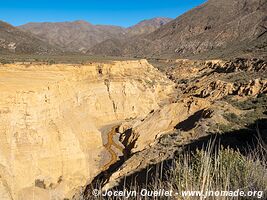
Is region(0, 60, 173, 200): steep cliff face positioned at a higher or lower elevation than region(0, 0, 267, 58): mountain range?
lower

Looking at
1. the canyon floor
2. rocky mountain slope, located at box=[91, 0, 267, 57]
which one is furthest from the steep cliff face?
rocky mountain slope, located at box=[91, 0, 267, 57]

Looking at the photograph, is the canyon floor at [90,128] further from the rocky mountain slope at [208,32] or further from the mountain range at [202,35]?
the rocky mountain slope at [208,32]

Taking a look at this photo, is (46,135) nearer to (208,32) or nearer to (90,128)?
(90,128)

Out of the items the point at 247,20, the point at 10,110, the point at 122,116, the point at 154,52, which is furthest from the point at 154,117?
the point at 154,52

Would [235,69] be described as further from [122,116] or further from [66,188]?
[66,188]

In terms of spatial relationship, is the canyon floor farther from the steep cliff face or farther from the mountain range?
the mountain range

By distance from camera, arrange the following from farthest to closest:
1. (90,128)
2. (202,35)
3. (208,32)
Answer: (202,35) < (208,32) < (90,128)

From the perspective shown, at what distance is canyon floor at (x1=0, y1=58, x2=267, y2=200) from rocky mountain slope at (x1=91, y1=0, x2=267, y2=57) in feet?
176

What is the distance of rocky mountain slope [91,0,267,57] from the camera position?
89225mm

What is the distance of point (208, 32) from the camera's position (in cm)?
10531

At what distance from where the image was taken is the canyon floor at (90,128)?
1496 centimetres

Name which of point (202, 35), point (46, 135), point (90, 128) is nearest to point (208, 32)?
point (202, 35)

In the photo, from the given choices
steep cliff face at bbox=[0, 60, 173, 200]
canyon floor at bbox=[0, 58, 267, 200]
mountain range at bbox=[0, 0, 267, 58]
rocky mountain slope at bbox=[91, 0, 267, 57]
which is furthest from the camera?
rocky mountain slope at bbox=[91, 0, 267, 57]

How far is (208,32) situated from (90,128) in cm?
8861
